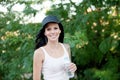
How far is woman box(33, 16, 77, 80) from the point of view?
2422 mm

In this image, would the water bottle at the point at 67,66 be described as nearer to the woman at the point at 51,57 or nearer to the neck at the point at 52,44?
the woman at the point at 51,57

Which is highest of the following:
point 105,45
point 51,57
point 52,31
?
point 52,31

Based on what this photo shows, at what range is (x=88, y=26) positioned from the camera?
444 cm

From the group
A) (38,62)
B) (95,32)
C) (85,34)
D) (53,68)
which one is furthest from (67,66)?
(95,32)

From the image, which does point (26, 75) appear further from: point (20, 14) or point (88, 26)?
point (88, 26)

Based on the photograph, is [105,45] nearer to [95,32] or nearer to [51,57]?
[95,32]

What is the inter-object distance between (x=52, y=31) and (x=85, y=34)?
1.80 meters

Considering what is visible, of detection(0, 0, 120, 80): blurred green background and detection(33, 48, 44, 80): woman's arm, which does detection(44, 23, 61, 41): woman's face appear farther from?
detection(0, 0, 120, 80): blurred green background

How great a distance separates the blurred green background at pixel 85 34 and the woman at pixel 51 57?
1515 mm

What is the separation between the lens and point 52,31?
8.21ft

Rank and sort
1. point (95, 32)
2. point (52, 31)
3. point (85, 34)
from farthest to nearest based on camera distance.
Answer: point (95, 32), point (85, 34), point (52, 31)

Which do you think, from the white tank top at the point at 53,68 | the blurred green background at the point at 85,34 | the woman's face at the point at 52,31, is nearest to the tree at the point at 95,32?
the blurred green background at the point at 85,34

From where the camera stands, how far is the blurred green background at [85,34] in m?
4.25

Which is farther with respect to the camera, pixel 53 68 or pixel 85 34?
pixel 85 34
